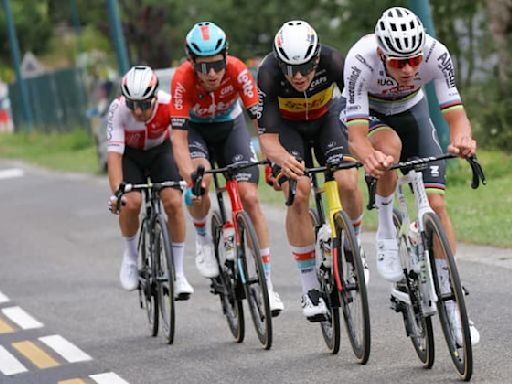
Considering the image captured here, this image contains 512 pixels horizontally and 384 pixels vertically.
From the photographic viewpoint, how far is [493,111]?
808 inches

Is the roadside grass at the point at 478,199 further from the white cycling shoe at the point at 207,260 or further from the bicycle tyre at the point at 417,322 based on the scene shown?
the bicycle tyre at the point at 417,322

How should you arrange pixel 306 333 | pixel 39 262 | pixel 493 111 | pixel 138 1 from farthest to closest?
pixel 138 1 < pixel 493 111 < pixel 39 262 < pixel 306 333

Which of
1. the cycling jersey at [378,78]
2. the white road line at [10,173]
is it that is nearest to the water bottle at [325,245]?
the cycling jersey at [378,78]

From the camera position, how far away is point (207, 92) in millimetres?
9641

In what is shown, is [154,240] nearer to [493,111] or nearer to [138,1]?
[493,111]

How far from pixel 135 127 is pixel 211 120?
57cm

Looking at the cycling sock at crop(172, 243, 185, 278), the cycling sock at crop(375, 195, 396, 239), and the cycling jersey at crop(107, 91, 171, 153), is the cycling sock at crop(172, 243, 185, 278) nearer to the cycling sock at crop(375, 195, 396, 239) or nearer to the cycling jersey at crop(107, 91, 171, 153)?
the cycling jersey at crop(107, 91, 171, 153)

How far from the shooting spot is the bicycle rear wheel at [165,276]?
938cm

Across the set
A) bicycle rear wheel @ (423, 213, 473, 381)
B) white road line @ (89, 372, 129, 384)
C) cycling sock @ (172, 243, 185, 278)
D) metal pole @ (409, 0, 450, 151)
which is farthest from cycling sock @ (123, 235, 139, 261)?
metal pole @ (409, 0, 450, 151)

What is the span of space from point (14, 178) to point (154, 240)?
20.8 meters

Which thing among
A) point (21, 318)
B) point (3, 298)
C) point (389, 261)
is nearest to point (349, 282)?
point (389, 261)

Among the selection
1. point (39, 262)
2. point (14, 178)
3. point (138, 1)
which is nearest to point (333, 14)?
point (14, 178)

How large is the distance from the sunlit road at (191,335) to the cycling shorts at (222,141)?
1218 mm

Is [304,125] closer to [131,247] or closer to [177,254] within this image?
[177,254]
